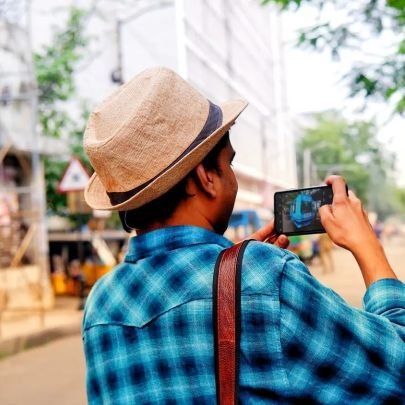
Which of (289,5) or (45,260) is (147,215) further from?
(45,260)

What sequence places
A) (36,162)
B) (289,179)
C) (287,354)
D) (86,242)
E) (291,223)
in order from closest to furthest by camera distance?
(287,354)
(291,223)
(36,162)
(86,242)
(289,179)

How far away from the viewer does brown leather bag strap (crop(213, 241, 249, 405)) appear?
1.04 metres

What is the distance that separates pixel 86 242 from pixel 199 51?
17.1ft

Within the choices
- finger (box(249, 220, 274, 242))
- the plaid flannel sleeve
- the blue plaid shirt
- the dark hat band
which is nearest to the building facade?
finger (box(249, 220, 274, 242))

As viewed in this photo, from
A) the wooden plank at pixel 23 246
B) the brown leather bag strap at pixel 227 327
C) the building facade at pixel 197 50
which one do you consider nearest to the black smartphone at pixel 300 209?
the brown leather bag strap at pixel 227 327

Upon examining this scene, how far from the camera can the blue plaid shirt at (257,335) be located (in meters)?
1.04

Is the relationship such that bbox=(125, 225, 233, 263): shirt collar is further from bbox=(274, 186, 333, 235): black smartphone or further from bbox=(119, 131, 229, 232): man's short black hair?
bbox=(274, 186, 333, 235): black smartphone

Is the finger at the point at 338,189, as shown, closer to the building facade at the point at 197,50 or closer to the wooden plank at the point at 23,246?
the building facade at the point at 197,50

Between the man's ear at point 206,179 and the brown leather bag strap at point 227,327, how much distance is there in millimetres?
182

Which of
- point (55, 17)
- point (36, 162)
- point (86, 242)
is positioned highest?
point (55, 17)

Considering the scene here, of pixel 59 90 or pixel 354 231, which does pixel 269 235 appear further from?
pixel 59 90

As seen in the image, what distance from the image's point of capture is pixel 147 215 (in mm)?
1251

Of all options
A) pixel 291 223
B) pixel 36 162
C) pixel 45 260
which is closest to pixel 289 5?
pixel 291 223

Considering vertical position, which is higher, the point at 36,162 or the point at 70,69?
the point at 70,69
